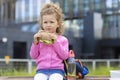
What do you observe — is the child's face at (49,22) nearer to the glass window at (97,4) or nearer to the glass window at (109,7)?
the glass window at (109,7)

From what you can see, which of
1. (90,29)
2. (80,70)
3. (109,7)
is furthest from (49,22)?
(109,7)

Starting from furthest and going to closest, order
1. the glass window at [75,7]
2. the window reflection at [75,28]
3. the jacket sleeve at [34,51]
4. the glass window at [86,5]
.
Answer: the glass window at [75,7]
the glass window at [86,5]
the window reflection at [75,28]
the jacket sleeve at [34,51]

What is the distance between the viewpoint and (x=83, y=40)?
135ft

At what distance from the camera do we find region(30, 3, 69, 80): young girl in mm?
3427

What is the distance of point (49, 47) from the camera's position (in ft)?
11.7

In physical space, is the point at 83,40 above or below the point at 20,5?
below

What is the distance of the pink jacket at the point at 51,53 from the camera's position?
3490 mm

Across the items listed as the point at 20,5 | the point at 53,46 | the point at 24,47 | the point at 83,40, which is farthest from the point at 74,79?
the point at 20,5

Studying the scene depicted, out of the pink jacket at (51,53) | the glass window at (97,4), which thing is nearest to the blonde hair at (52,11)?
the pink jacket at (51,53)

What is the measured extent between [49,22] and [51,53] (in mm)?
299

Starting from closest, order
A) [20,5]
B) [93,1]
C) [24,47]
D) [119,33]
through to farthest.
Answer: [24,47], [119,33], [93,1], [20,5]

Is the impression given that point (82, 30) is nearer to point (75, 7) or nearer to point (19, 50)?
point (75, 7)

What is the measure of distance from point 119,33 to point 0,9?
1842cm

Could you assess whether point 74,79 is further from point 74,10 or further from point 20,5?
point 20,5
